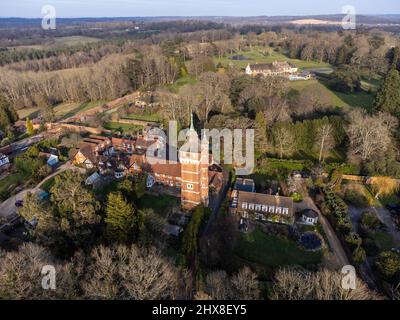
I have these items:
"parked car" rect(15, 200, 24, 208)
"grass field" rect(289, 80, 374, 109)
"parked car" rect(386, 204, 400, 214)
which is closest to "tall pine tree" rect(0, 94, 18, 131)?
"parked car" rect(15, 200, 24, 208)

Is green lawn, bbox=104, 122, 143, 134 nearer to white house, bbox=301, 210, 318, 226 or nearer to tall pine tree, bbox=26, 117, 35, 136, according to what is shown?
tall pine tree, bbox=26, 117, 35, 136

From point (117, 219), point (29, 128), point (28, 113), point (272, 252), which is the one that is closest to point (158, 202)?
point (117, 219)

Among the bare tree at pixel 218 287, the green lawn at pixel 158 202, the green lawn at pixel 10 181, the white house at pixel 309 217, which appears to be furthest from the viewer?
the green lawn at pixel 10 181

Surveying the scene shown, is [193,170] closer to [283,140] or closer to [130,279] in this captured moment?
[130,279]

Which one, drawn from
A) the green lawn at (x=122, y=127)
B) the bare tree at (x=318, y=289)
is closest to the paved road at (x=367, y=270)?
the bare tree at (x=318, y=289)

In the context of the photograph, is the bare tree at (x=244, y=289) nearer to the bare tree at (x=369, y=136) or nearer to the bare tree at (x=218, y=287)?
the bare tree at (x=218, y=287)
